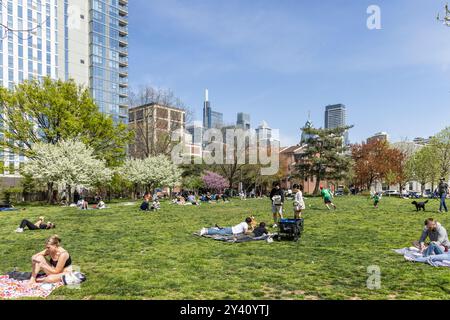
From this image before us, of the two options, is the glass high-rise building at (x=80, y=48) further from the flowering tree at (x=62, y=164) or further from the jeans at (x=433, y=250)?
the jeans at (x=433, y=250)

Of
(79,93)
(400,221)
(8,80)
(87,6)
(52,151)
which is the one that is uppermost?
(87,6)

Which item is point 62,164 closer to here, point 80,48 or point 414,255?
point 414,255

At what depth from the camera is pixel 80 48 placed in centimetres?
9006

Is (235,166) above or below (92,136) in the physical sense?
below

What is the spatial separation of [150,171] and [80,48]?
65.5m

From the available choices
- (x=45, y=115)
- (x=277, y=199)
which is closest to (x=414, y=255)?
(x=277, y=199)

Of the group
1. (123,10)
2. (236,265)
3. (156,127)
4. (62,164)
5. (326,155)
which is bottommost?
(236,265)

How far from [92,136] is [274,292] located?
131 feet

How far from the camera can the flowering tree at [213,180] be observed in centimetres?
6162

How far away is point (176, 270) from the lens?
787 centimetres

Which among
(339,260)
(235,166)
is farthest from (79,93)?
(339,260)

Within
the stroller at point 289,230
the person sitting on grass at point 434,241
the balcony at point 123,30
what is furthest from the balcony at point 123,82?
the person sitting on grass at point 434,241

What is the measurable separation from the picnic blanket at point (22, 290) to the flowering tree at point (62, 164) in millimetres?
29509
